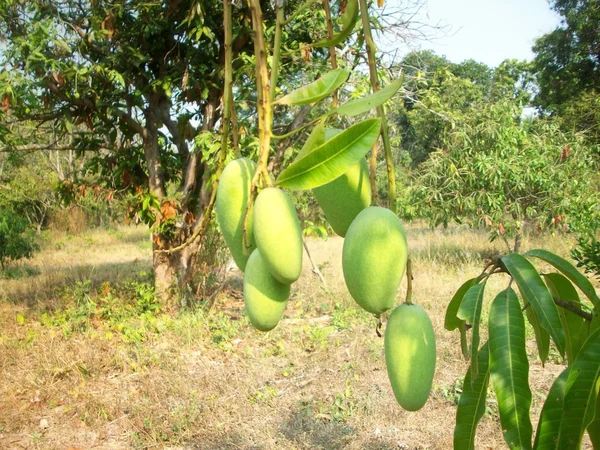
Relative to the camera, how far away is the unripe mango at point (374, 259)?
46cm

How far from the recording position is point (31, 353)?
10.9 ft

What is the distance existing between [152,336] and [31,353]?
2.49 ft

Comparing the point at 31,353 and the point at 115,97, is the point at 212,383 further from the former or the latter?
the point at 115,97

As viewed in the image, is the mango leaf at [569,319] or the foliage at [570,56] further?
the foliage at [570,56]

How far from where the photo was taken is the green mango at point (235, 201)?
49 cm

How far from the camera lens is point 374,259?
458mm

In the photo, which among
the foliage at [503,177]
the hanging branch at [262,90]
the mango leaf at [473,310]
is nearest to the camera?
the hanging branch at [262,90]

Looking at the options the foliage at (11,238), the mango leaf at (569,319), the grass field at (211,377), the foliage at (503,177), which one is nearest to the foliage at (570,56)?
the foliage at (503,177)

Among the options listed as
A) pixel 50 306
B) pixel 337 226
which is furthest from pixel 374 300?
pixel 50 306

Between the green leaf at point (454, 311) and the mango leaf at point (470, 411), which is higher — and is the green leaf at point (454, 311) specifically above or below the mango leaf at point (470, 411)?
above

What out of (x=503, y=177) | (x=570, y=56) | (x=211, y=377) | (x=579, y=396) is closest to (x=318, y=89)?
(x=579, y=396)

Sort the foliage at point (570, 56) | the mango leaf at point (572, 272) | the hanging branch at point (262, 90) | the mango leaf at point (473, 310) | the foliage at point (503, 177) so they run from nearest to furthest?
the hanging branch at point (262, 90), the mango leaf at point (473, 310), the mango leaf at point (572, 272), the foliage at point (503, 177), the foliage at point (570, 56)

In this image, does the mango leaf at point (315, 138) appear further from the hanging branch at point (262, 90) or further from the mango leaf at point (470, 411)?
the mango leaf at point (470, 411)

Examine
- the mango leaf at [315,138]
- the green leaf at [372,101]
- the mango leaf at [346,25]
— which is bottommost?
the mango leaf at [315,138]
